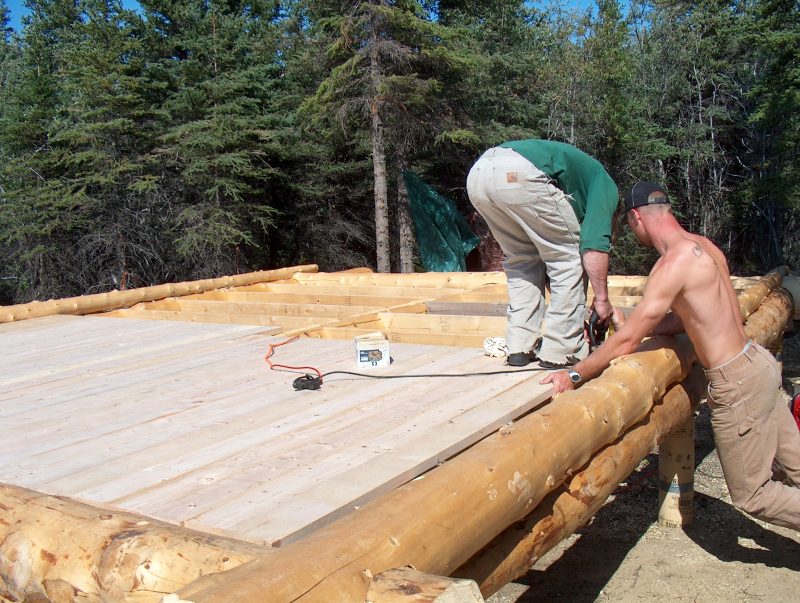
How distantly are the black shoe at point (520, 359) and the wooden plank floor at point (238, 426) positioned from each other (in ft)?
0.29

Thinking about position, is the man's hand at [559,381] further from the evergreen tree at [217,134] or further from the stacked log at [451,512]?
the evergreen tree at [217,134]

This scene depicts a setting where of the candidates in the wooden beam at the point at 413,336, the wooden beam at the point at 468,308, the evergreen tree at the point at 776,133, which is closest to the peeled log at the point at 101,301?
the wooden beam at the point at 413,336

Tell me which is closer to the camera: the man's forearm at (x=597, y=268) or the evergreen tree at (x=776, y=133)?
the man's forearm at (x=597, y=268)

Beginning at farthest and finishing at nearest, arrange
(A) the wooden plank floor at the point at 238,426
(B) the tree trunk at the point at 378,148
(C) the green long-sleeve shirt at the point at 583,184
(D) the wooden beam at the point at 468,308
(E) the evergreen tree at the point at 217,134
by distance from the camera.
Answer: (E) the evergreen tree at the point at 217,134
(B) the tree trunk at the point at 378,148
(D) the wooden beam at the point at 468,308
(C) the green long-sleeve shirt at the point at 583,184
(A) the wooden plank floor at the point at 238,426

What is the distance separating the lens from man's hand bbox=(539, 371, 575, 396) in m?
2.91

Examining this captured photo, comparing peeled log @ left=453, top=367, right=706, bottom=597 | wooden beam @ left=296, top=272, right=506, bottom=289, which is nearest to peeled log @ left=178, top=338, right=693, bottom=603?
peeled log @ left=453, top=367, right=706, bottom=597

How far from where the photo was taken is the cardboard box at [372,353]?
3.52 m

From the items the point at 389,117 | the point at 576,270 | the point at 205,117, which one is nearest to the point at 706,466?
the point at 576,270

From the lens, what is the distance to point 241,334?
186 inches

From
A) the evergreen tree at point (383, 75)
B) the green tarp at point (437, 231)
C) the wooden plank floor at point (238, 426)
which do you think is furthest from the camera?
the green tarp at point (437, 231)

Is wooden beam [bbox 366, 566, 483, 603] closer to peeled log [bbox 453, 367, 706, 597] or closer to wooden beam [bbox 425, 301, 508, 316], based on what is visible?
peeled log [bbox 453, 367, 706, 597]

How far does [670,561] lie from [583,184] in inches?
90.7

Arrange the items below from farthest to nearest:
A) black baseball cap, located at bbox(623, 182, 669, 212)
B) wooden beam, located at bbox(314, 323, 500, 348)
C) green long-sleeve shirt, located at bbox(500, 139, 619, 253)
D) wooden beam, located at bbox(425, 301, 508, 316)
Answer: wooden beam, located at bbox(425, 301, 508, 316) < wooden beam, located at bbox(314, 323, 500, 348) < green long-sleeve shirt, located at bbox(500, 139, 619, 253) < black baseball cap, located at bbox(623, 182, 669, 212)

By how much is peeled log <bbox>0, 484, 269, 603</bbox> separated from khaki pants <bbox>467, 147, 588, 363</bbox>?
6.75 feet
